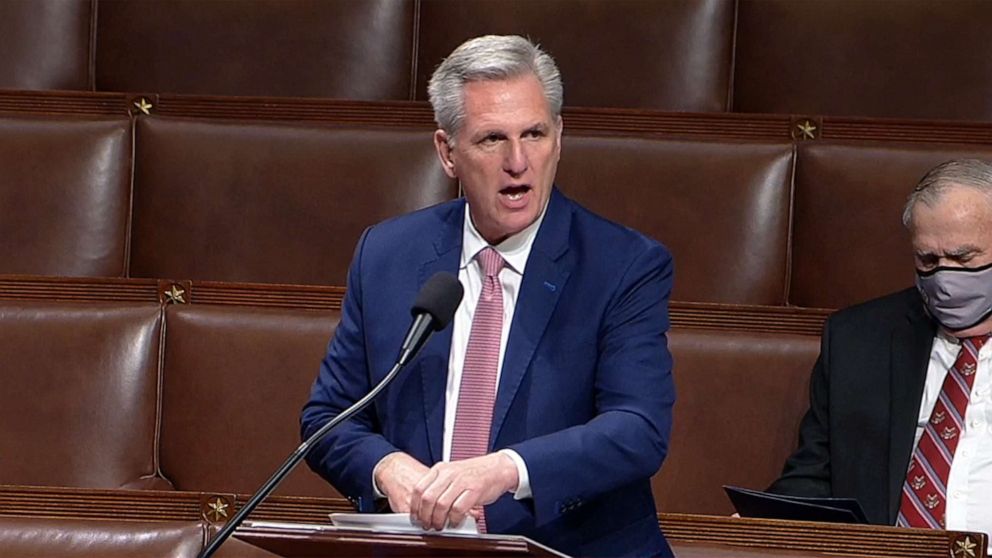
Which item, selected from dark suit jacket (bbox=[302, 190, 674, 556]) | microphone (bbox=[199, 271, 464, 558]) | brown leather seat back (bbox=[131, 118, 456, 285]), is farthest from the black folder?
brown leather seat back (bbox=[131, 118, 456, 285])

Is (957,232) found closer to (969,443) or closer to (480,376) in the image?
(969,443)

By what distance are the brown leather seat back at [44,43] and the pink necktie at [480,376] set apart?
76cm

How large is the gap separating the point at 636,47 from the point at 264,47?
364 millimetres

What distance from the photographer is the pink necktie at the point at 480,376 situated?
1.02 m

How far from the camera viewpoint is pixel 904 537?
0.90 metres

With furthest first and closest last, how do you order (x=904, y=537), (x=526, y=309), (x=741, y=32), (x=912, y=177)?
(x=741, y=32) → (x=912, y=177) → (x=526, y=309) → (x=904, y=537)

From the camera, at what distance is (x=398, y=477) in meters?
0.94

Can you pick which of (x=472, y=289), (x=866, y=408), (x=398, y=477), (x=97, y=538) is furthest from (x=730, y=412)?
(x=97, y=538)

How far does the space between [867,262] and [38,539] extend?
30.8 inches

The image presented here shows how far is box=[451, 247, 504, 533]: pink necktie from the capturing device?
102 cm

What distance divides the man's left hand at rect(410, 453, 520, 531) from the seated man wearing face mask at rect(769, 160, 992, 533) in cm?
43

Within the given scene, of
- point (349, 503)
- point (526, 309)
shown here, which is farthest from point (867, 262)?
point (349, 503)

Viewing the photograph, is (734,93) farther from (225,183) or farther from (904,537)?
(904,537)

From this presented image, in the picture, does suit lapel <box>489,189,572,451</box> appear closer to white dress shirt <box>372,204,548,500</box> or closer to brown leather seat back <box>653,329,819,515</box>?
white dress shirt <box>372,204,548,500</box>
